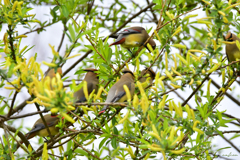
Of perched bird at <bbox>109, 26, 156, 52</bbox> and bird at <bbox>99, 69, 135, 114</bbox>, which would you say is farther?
perched bird at <bbox>109, 26, 156, 52</bbox>

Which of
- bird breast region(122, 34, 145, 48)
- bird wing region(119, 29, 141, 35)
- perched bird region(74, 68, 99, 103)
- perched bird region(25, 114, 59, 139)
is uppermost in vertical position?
bird wing region(119, 29, 141, 35)

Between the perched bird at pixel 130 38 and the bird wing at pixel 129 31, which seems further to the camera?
the bird wing at pixel 129 31

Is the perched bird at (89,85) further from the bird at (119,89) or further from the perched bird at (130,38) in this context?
the bird at (119,89)

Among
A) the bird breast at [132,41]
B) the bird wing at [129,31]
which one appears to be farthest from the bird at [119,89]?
the bird wing at [129,31]

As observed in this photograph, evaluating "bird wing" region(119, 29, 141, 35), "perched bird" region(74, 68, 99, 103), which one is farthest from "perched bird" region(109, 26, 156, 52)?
"perched bird" region(74, 68, 99, 103)

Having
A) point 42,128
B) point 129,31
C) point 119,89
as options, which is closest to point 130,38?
point 129,31

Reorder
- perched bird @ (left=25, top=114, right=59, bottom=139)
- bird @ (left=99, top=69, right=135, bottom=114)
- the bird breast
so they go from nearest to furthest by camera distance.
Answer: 1. bird @ (left=99, top=69, right=135, bottom=114)
2. the bird breast
3. perched bird @ (left=25, top=114, right=59, bottom=139)

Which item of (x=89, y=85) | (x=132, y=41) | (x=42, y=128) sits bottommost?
(x=42, y=128)

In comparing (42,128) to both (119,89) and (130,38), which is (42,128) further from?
(130,38)

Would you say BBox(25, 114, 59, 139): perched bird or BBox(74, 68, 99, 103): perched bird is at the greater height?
BBox(74, 68, 99, 103): perched bird

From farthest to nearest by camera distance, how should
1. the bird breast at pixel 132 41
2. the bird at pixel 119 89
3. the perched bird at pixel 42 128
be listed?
the perched bird at pixel 42 128, the bird breast at pixel 132 41, the bird at pixel 119 89

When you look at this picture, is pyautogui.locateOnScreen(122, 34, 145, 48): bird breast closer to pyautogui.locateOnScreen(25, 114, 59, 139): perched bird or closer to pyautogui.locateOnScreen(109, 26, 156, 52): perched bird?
pyautogui.locateOnScreen(109, 26, 156, 52): perched bird

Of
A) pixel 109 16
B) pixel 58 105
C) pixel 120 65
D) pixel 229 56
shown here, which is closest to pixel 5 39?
pixel 58 105

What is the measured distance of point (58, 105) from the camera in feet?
6.26
